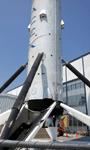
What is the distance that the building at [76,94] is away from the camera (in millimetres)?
23609

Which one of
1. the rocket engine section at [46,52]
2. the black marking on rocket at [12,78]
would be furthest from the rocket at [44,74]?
the black marking on rocket at [12,78]

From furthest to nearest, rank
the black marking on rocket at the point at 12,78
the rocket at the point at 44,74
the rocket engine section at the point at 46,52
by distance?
the black marking on rocket at the point at 12,78 < the rocket engine section at the point at 46,52 < the rocket at the point at 44,74

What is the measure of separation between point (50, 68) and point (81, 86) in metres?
17.0

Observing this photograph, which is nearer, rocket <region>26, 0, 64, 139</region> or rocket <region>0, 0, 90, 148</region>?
rocket <region>0, 0, 90, 148</region>

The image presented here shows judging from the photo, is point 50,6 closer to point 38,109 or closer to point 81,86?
point 38,109

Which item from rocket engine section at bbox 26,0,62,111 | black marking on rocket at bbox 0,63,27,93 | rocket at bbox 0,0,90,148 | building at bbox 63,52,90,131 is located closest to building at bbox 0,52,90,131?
building at bbox 63,52,90,131

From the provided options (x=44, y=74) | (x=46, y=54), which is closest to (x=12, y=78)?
(x=44, y=74)

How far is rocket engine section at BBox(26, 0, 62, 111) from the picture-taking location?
9.08 meters

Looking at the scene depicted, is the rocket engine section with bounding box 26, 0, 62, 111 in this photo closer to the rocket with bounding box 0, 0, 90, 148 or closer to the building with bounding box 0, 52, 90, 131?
the rocket with bounding box 0, 0, 90, 148

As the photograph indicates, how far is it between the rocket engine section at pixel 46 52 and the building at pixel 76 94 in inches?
586

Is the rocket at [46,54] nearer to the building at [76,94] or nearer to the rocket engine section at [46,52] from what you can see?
the rocket engine section at [46,52]

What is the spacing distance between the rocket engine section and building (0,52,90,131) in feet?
48.8

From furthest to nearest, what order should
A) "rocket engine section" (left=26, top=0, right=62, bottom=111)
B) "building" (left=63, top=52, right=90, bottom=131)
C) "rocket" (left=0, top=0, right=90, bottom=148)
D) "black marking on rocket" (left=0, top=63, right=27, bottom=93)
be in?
"building" (left=63, top=52, right=90, bottom=131)
"black marking on rocket" (left=0, top=63, right=27, bottom=93)
"rocket engine section" (left=26, top=0, right=62, bottom=111)
"rocket" (left=0, top=0, right=90, bottom=148)

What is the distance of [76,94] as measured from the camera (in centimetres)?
2602
